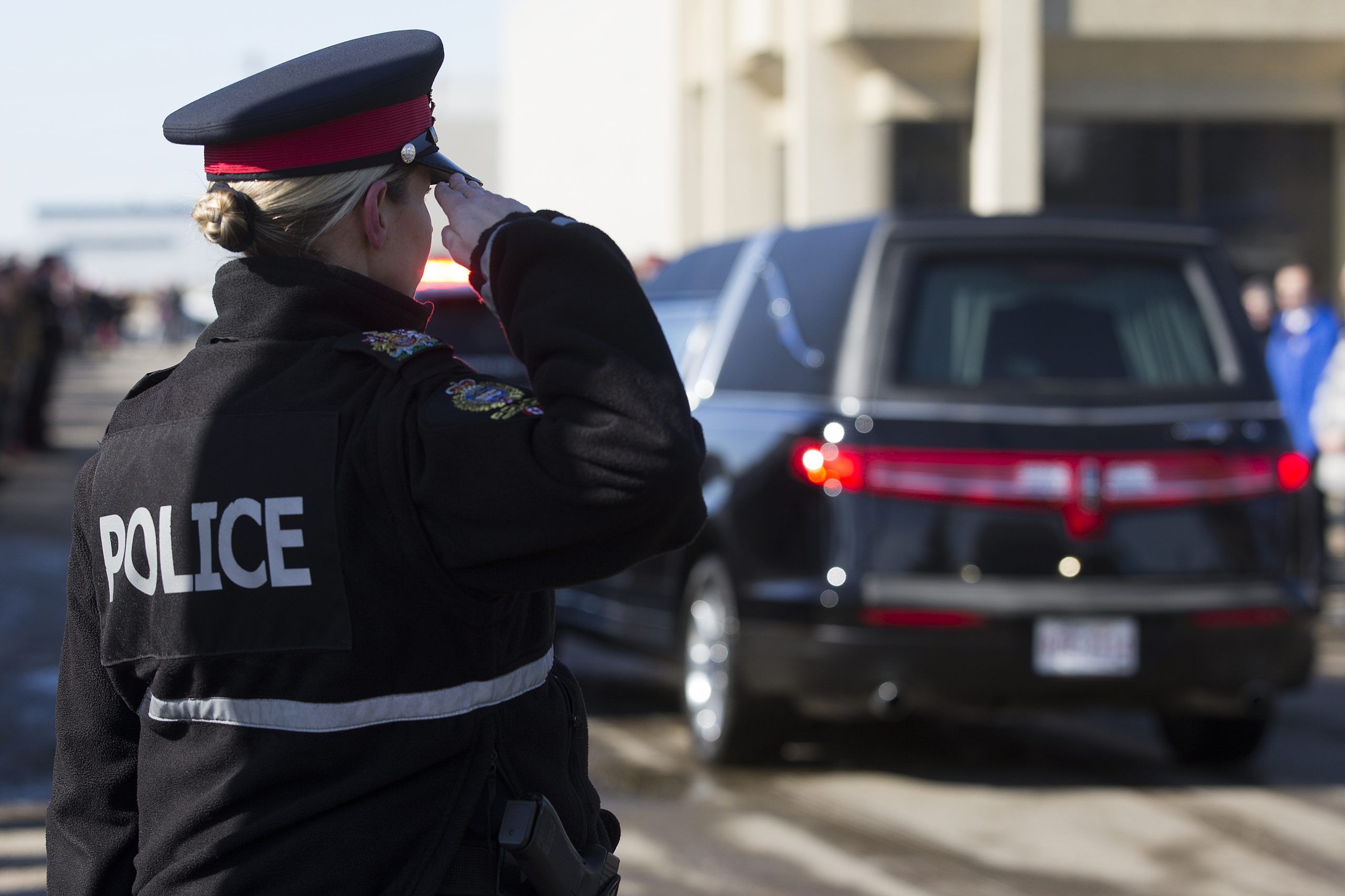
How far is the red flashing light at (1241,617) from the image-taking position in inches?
243

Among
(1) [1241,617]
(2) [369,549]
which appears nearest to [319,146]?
(2) [369,549]

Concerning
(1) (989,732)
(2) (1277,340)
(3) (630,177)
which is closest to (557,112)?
(3) (630,177)

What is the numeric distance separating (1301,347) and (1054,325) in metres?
5.59

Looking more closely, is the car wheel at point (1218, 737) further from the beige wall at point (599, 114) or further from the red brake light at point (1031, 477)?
the beige wall at point (599, 114)

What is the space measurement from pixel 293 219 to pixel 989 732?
236 inches

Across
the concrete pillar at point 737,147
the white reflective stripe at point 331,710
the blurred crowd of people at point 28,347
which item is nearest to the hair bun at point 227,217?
the white reflective stripe at point 331,710

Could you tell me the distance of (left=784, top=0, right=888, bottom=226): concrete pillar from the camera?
68.2 feet

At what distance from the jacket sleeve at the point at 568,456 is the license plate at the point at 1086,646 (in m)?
4.28

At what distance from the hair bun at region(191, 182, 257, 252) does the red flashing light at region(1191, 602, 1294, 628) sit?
15.4ft

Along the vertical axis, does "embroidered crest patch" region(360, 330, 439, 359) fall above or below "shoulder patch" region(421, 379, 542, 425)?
above

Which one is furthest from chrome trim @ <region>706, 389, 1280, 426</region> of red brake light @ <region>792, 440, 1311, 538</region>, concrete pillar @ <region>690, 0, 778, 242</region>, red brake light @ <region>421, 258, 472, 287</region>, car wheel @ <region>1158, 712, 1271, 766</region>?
concrete pillar @ <region>690, 0, 778, 242</region>

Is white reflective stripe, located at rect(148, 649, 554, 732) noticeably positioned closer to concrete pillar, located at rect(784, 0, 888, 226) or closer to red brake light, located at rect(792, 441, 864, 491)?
red brake light, located at rect(792, 441, 864, 491)

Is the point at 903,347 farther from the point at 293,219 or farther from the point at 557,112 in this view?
the point at 557,112

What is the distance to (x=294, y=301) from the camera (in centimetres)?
209
